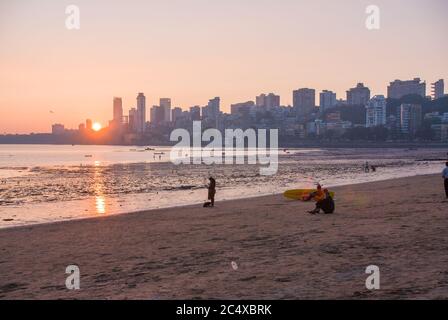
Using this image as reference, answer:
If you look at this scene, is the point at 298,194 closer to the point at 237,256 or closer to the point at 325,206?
the point at 325,206

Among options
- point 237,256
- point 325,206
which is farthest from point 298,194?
point 237,256

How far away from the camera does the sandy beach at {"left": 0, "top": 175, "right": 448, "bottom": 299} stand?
9172 millimetres

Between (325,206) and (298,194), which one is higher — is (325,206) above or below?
above

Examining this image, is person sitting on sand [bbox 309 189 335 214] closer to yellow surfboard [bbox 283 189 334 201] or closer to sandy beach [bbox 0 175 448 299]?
sandy beach [bbox 0 175 448 299]

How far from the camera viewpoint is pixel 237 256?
12422mm

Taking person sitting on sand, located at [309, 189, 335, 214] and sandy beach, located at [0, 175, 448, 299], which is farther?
person sitting on sand, located at [309, 189, 335, 214]

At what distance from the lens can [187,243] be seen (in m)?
14.9

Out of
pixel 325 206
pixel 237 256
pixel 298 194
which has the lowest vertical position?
pixel 298 194

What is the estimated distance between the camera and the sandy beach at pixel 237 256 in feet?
30.1

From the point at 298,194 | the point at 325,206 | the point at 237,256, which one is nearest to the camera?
the point at 237,256

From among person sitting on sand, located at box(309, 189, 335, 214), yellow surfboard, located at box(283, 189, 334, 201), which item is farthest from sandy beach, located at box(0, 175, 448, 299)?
yellow surfboard, located at box(283, 189, 334, 201)

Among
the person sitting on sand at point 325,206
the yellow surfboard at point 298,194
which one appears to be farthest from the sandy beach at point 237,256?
the yellow surfboard at point 298,194
